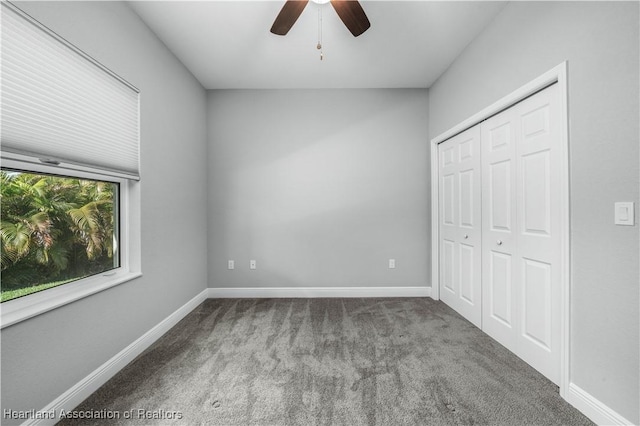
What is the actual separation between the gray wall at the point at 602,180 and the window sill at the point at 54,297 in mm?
2933

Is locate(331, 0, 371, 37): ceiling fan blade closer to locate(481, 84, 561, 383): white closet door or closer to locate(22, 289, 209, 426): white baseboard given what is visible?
locate(481, 84, 561, 383): white closet door

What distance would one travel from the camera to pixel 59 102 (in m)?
1.57

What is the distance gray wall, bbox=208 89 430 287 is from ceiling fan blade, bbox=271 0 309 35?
1606 millimetres

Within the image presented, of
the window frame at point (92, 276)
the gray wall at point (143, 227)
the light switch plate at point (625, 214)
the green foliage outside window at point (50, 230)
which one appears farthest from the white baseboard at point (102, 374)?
the light switch plate at point (625, 214)

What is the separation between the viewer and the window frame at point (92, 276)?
138cm

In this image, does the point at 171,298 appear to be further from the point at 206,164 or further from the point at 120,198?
the point at 206,164

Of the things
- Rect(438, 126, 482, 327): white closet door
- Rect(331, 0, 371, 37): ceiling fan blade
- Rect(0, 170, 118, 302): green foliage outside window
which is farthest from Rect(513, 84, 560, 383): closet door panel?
Rect(0, 170, 118, 302): green foliage outside window

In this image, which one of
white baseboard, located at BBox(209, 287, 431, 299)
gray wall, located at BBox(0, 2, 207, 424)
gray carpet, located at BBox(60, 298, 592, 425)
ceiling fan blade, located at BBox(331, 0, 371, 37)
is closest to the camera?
gray wall, located at BBox(0, 2, 207, 424)

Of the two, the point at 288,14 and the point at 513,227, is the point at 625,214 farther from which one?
the point at 288,14

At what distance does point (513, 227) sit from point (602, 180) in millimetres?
785

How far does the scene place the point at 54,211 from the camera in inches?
64.7

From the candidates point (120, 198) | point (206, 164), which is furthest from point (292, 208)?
point (120, 198)

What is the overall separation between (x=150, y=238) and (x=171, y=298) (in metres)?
0.71

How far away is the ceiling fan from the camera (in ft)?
5.89
